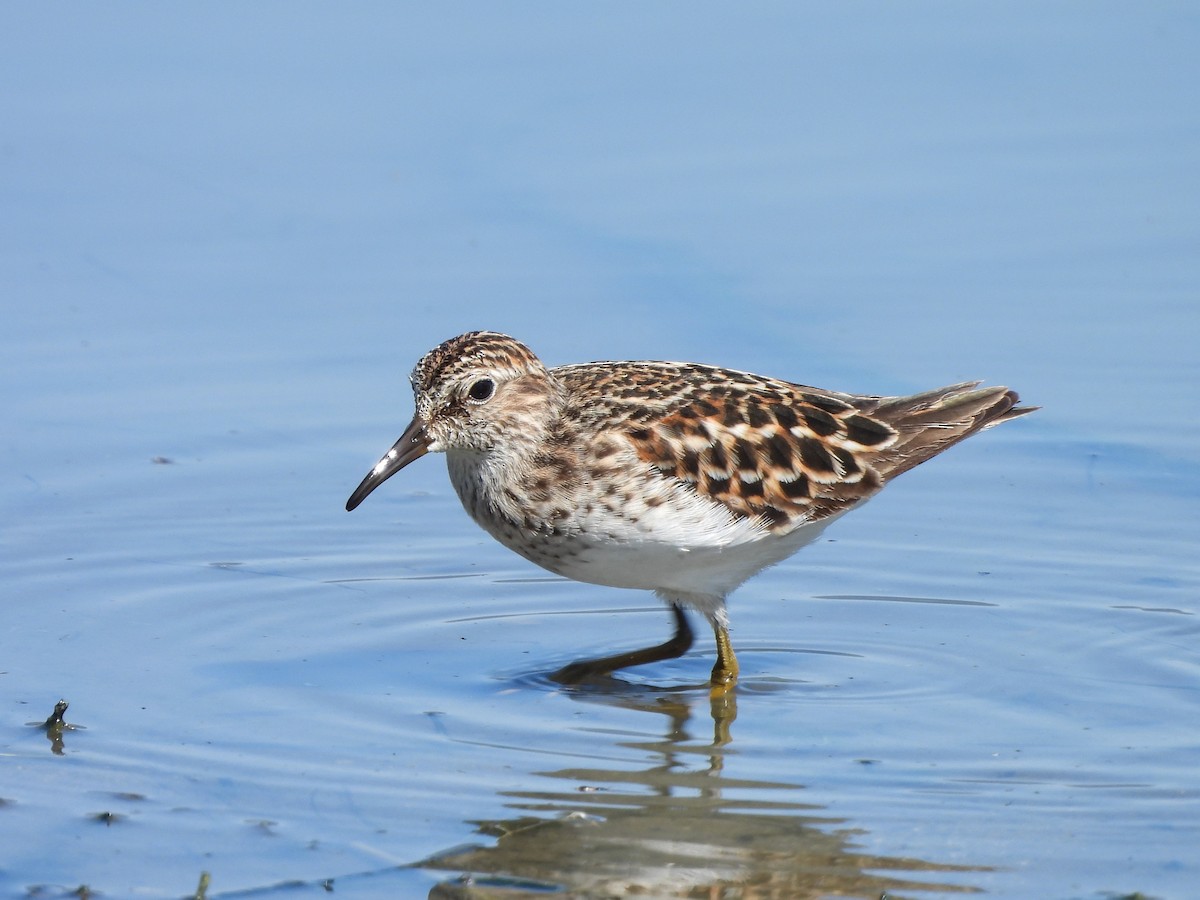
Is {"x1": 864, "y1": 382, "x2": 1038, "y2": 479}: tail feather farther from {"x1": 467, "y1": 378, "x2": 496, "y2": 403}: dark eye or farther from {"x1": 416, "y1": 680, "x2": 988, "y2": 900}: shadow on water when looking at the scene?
{"x1": 416, "y1": 680, "x2": 988, "y2": 900}: shadow on water

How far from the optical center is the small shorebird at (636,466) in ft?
30.5

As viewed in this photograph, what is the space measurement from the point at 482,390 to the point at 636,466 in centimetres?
84

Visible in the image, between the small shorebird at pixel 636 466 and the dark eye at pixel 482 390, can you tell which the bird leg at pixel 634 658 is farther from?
the dark eye at pixel 482 390

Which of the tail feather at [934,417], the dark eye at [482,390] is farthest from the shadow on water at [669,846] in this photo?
the tail feather at [934,417]

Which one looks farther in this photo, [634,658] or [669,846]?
[634,658]

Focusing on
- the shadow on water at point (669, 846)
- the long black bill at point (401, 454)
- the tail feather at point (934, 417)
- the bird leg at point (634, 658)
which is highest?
the tail feather at point (934, 417)

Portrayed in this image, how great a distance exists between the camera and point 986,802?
7.84m

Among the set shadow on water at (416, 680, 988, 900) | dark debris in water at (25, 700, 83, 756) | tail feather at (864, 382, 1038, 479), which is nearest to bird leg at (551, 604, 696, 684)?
shadow on water at (416, 680, 988, 900)

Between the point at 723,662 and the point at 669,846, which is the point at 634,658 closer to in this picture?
the point at 723,662

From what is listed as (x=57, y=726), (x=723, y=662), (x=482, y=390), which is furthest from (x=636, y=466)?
(x=57, y=726)

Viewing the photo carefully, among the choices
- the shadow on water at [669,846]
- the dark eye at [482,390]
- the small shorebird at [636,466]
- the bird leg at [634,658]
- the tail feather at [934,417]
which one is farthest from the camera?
the tail feather at [934,417]

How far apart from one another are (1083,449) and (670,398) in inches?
139

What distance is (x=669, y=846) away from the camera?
744 centimetres

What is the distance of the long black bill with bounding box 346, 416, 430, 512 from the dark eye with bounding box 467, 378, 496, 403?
28 cm
